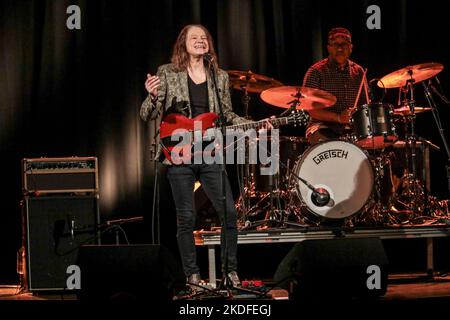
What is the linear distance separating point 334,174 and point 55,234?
2.35 metres

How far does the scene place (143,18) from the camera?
6539mm

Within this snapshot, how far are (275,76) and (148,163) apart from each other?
4.90 ft

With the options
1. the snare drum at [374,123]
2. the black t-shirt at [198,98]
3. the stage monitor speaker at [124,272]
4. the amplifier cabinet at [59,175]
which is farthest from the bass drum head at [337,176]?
the stage monitor speaker at [124,272]

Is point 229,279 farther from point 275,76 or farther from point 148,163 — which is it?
point 275,76

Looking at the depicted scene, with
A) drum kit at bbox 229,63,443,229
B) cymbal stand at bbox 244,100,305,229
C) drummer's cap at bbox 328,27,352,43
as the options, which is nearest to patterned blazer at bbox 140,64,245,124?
drum kit at bbox 229,63,443,229

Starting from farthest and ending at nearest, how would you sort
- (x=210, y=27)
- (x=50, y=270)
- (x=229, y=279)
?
(x=210, y=27) → (x=50, y=270) → (x=229, y=279)

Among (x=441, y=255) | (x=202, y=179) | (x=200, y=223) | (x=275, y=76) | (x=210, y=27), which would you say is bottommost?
(x=441, y=255)

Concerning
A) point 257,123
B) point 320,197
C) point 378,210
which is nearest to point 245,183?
point 320,197

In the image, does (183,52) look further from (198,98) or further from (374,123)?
(374,123)

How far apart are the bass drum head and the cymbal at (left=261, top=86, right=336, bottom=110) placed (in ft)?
1.10

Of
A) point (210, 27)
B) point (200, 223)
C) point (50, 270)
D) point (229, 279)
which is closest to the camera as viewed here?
point (229, 279)

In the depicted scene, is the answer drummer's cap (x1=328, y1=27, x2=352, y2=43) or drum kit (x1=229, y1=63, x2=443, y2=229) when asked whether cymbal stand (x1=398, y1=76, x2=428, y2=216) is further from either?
drummer's cap (x1=328, y1=27, x2=352, y2=43)

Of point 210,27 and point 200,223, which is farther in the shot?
point 210,27

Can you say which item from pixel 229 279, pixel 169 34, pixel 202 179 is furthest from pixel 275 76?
pixel 229 279
